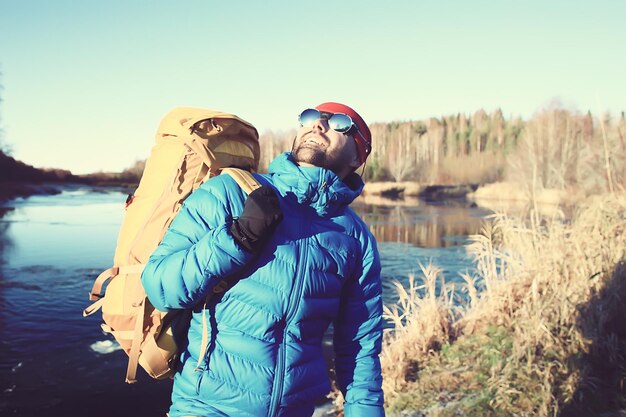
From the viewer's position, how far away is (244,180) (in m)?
1.80

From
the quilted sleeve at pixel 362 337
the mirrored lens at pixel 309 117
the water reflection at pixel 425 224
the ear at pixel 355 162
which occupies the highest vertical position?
the mirrored lens at pixel 309 117

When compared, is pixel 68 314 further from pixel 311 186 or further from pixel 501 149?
pixel 501 149

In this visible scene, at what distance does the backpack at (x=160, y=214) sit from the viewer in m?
1.84

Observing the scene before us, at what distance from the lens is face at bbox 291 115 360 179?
2029 millimetres

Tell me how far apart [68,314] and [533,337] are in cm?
675

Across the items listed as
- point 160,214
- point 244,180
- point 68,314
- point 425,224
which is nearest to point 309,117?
→ point 244,180

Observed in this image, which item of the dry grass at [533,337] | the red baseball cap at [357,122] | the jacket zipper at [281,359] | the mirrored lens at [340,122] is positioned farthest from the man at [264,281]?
the dry grass at [533,337]

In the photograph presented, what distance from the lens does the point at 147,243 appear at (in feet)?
6.15

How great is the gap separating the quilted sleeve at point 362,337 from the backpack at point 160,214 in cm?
56

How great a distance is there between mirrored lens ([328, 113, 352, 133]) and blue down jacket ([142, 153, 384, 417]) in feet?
1.02

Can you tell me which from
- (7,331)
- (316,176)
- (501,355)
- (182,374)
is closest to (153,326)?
(182,374)

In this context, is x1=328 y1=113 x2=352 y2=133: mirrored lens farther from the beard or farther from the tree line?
the tree line

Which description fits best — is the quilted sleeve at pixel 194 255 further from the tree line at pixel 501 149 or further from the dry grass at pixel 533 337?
the dry grass at pixel 533 337

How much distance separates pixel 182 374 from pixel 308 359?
1.42 feet
